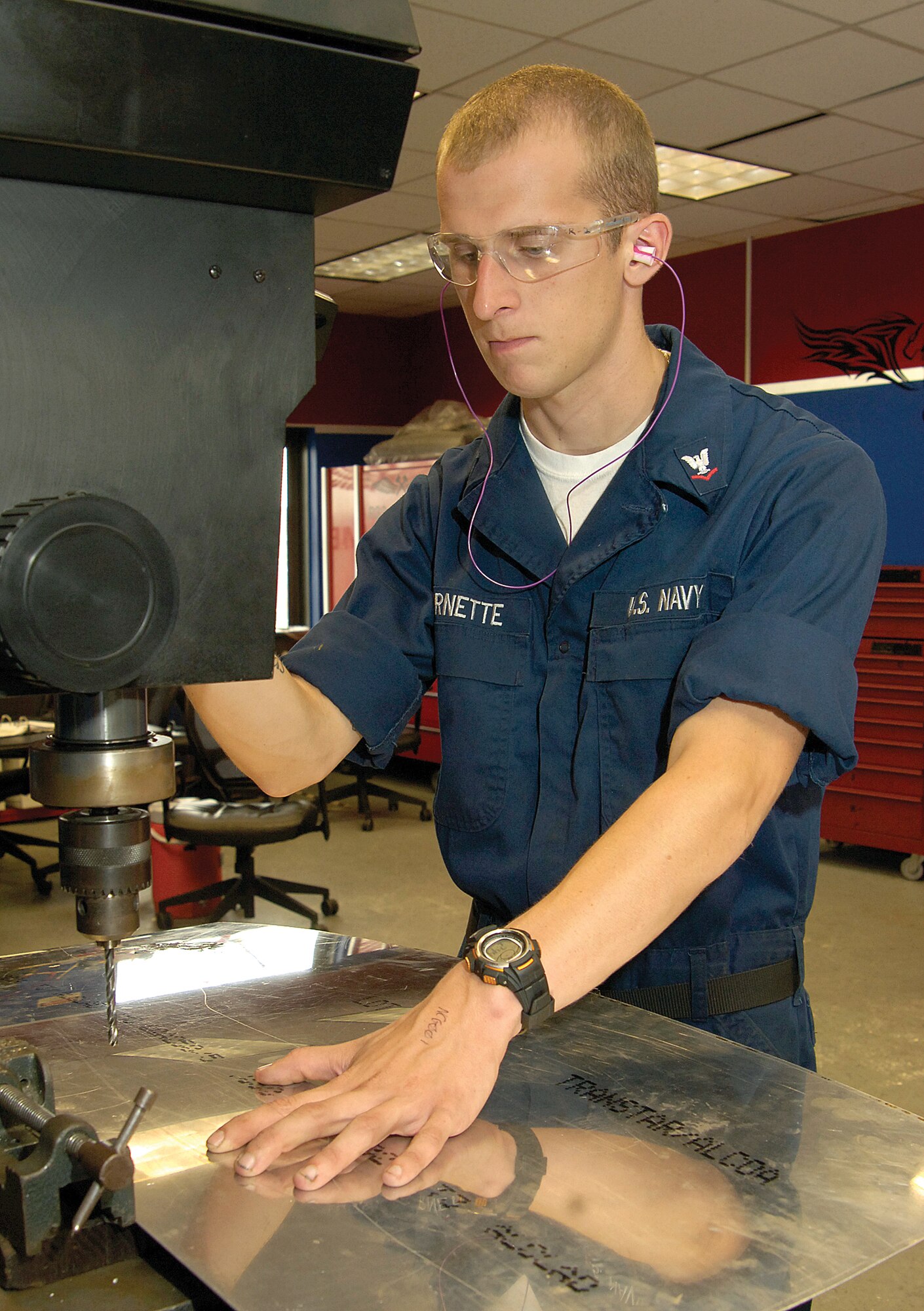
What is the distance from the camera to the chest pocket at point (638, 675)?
1240mm

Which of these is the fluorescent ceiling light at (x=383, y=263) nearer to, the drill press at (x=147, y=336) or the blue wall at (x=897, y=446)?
the blue wall at (x=897, y=446)

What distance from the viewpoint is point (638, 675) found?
4.13 feet

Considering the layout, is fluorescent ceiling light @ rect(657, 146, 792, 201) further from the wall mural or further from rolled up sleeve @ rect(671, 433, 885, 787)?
rolled up sleeve @ rect(671, 433, 885, 787)

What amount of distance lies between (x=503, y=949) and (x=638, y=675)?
41 centimetres

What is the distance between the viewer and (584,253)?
1.16 metres

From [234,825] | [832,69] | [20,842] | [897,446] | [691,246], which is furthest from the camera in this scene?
[691,246]

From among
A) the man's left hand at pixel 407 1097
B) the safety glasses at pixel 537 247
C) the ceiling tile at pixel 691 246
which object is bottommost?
the man's left hand at pixel 407 1097

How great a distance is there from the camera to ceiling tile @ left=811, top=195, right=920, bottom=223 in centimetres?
507

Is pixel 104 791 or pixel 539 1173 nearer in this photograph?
pixel 104 791

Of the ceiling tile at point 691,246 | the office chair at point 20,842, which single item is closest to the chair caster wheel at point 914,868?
the ceiling tile at point 691,246

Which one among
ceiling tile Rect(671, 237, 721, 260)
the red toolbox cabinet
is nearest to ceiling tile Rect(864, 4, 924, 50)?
the red toolbox cabinet

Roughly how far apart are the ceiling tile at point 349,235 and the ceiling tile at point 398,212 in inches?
2.2

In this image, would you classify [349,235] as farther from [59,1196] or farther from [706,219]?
[59,1196]

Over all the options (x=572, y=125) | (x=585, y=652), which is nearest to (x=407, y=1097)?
(x=585, y=652)
